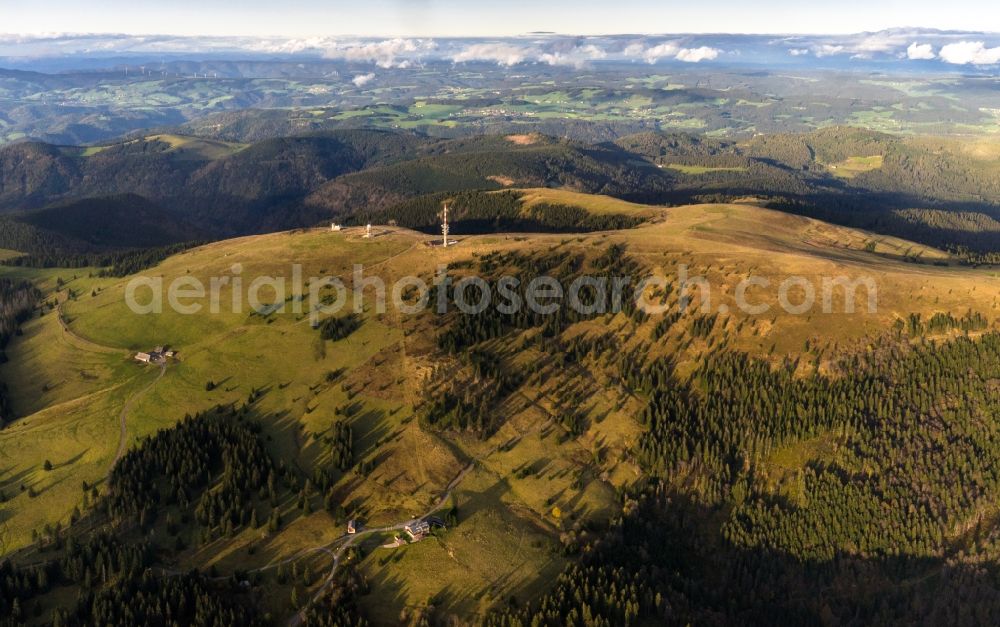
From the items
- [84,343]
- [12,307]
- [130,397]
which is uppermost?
[12,307]

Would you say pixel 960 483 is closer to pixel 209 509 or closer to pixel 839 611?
pixel 839 611

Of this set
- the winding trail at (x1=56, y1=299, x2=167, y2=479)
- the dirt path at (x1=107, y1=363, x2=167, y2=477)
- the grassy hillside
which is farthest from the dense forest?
the dirt path at (x1=107, y1=363, x2=167, y2=477)

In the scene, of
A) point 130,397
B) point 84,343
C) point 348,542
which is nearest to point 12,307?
point 84,343

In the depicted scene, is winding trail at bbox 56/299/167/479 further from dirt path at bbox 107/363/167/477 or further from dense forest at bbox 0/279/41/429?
dense forest at bbox 0/279/41/429

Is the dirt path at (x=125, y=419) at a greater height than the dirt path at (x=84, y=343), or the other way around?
the dirt path at (x=84, y=343)

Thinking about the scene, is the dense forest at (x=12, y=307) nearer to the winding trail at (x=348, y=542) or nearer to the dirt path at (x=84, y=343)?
the dirt path at (x=84, y=343)

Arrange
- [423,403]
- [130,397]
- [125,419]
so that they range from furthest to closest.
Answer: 1. [130,397]
2. [423,403]
3. [125,419]

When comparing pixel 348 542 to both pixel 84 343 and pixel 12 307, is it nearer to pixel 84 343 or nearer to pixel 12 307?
pixel 84 343

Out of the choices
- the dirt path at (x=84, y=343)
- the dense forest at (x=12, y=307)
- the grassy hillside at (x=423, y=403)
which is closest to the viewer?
the grassy hillside at (x=423, y=403)

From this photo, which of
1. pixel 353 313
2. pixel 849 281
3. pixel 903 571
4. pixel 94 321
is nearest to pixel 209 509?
pixel 353 313

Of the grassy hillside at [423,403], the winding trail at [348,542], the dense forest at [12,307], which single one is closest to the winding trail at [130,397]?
the grassy hillside at [423,403]
